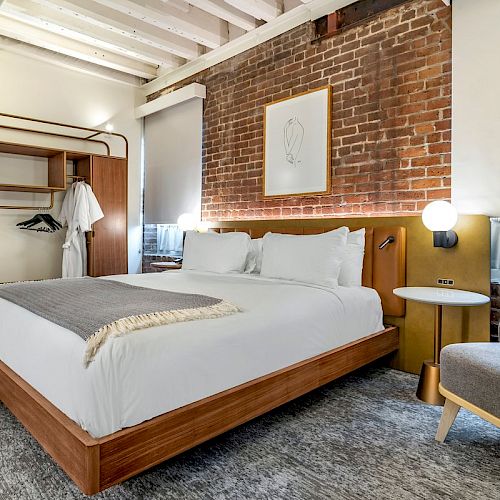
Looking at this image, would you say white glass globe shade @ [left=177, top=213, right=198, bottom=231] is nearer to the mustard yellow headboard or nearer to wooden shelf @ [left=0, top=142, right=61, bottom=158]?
wooden shelf @ [left=0, top=142, right=61, bottom=158]

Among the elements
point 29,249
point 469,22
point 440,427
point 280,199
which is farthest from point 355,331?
point 29,249

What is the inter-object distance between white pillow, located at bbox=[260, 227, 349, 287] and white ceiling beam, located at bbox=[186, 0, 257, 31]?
208cm


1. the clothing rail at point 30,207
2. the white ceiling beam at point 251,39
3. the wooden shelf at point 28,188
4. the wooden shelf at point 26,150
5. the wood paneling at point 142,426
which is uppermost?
the white ceiling beam at point 251,39

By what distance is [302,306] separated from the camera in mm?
2186

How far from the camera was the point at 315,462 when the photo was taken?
174 cm

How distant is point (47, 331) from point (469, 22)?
303 cm

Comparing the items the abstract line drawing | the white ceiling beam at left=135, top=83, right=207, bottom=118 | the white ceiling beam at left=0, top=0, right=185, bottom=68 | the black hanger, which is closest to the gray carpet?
the abstract line drawing

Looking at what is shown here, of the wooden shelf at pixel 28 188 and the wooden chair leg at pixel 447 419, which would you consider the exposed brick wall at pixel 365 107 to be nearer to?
the wooden chair leg at pixel 447 419

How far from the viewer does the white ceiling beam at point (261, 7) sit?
11.1 feet

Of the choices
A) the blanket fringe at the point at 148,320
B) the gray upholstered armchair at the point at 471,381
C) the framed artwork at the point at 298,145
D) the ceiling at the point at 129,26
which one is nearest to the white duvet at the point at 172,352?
the blanket fringe at the point at 148,320

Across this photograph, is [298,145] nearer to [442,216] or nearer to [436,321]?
[442,216]

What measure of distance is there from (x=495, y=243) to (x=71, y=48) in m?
4.45

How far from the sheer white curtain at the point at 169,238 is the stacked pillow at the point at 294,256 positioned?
145 cm

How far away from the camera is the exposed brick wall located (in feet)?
9.28
